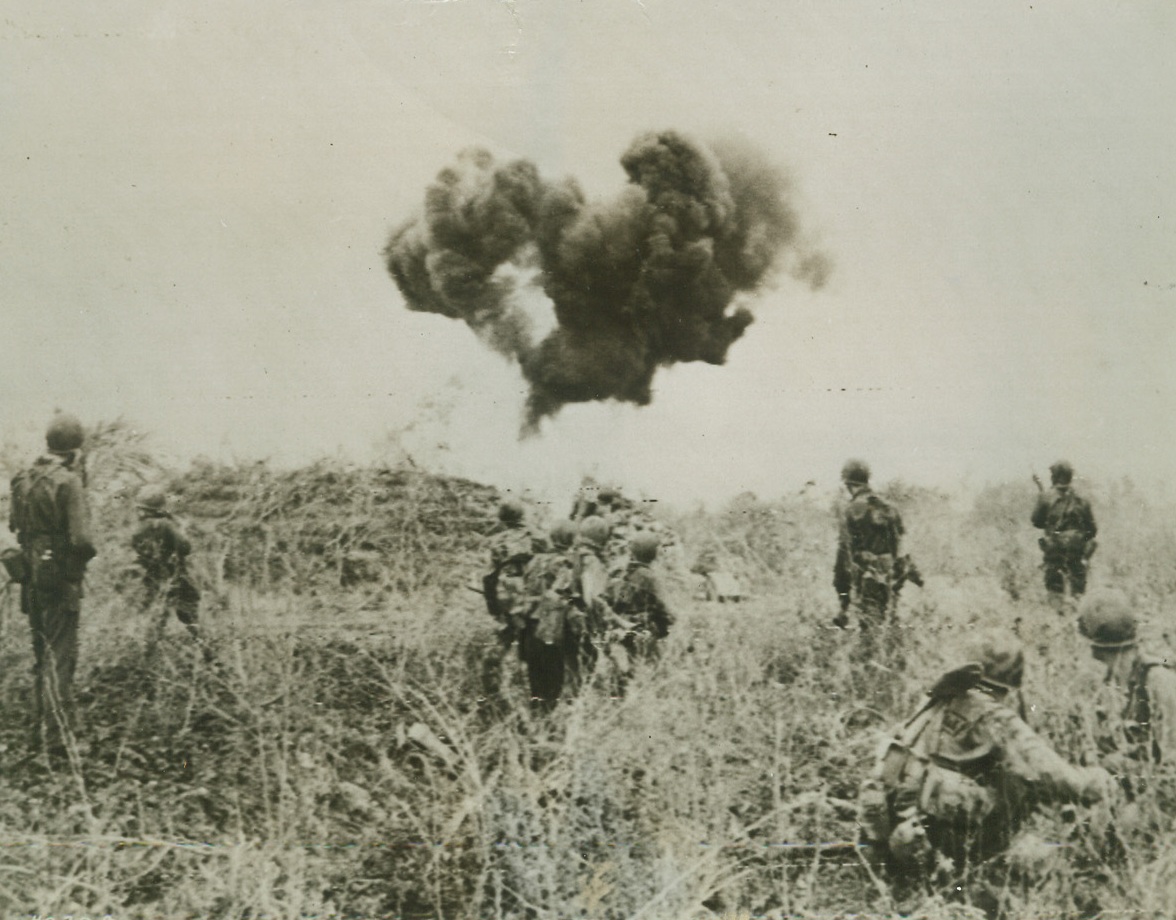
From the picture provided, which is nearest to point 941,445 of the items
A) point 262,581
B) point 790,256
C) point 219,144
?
point 790,256

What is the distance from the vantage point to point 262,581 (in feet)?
13.2

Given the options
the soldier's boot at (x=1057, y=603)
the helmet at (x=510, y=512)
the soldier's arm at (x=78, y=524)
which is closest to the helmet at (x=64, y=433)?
the soldier's arm at (x=78, y=524)

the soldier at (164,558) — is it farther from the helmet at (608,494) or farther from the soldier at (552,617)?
the helmet at (608,494)

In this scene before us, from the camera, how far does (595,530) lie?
4.00 meters

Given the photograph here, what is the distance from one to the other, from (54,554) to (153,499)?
52 centimetres

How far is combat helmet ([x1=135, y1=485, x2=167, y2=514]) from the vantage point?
4.03 metres

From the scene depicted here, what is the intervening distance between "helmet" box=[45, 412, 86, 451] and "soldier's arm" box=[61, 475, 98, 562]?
184mm

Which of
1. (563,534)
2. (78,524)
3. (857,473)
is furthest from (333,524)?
(857,473)

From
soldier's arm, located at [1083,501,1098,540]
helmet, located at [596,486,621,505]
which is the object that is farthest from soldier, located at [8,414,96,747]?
soldier's arm, located at [1083,501,1098,540]

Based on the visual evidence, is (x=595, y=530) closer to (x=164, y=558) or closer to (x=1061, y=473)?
(x=164, y=558)

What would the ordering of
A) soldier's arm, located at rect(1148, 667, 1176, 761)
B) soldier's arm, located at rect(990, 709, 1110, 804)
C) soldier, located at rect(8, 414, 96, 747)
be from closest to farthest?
soldier's arm, located at rect(990, 709, 1110, 804) → soldier's arm, located at rect(1148, 667, 1176, 761) → soldier, located at rect(8, 414, 96, 747)

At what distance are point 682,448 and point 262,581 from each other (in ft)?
6.43

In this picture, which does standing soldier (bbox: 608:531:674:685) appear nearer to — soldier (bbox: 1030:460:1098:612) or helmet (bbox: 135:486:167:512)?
soldier (bbox: 1030:460:1098:612)

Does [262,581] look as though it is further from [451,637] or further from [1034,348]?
[1034,348]
